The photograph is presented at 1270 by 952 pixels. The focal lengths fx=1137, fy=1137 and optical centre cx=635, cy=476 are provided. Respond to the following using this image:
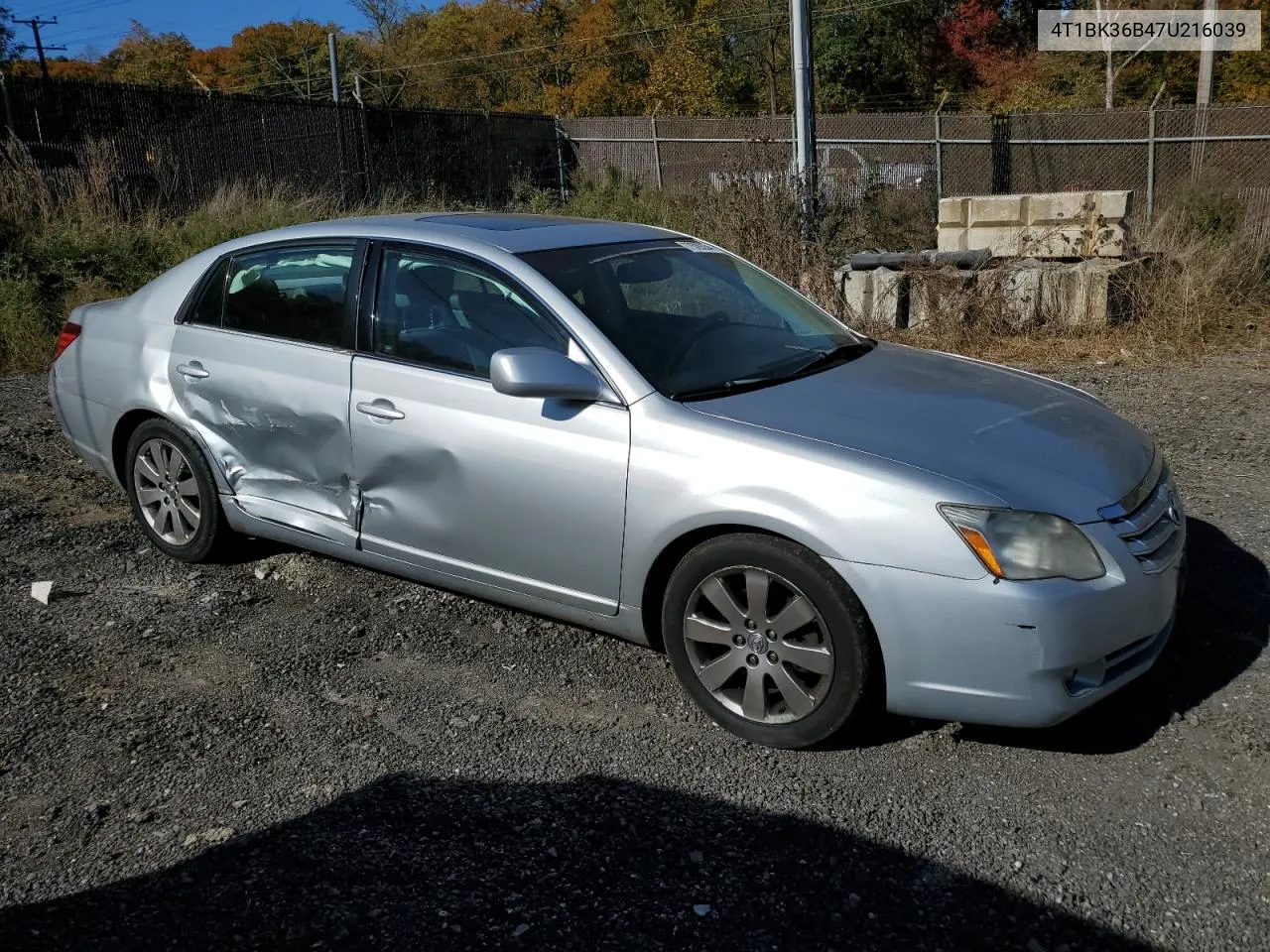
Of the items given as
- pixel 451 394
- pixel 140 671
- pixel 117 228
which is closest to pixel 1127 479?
pixel 451 394

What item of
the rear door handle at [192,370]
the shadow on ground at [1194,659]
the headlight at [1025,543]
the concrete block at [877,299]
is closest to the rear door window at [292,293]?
the rear door handle at [192,370]

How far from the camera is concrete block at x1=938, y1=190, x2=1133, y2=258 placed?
1014 centimetres

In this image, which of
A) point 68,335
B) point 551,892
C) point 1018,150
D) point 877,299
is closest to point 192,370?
point 68,335

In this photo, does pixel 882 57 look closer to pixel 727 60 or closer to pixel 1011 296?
pixel 727 60

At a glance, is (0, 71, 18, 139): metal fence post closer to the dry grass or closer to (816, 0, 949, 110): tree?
the dry grass

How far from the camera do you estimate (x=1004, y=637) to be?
3178mm

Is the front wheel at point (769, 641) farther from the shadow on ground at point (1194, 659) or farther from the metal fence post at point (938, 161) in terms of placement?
the metal fence post at point (938, 161)

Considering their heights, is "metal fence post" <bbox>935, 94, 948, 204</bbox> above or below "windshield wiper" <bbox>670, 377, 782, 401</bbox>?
above

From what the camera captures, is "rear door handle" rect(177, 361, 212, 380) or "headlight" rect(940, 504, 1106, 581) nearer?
"headlight" rect(940, 504, 1106, 581)

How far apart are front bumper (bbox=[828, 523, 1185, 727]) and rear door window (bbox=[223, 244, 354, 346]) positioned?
7.95ft

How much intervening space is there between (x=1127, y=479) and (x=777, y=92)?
4054 cm

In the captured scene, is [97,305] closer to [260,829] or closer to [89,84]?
[260,829]

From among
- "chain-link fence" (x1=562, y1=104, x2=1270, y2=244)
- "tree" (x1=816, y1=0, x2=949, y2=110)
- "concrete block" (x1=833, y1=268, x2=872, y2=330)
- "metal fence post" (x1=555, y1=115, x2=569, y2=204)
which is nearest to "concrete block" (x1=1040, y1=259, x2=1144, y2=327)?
"concrete block" (x1=833, y1=268, x2=872, y2=330)

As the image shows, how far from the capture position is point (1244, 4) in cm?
3331
